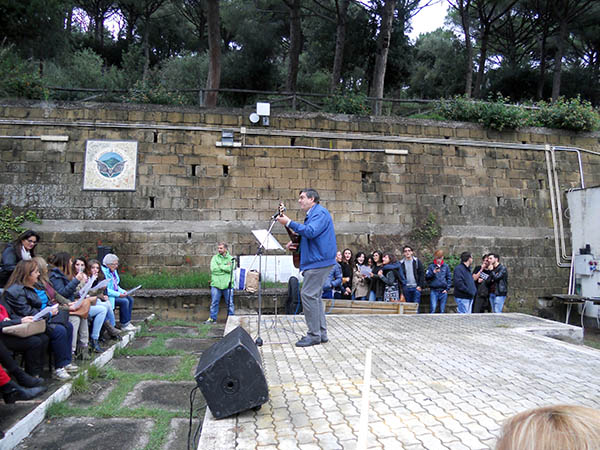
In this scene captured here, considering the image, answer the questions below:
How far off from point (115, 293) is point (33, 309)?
7.02 feet

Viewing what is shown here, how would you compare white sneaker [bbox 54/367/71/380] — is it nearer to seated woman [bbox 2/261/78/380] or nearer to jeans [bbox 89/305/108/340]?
seated woman [bbox 2/261/78/380]

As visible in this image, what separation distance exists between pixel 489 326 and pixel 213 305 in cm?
525

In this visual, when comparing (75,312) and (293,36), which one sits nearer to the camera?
(75,312)

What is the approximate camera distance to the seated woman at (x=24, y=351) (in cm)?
357

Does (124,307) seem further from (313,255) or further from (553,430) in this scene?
(553,430)

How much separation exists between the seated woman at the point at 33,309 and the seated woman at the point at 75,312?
16.5 inches

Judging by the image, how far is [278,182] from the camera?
10.7 metres

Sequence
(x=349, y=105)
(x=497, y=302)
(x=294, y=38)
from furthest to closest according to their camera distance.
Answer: (x=294, y=38)
(x=349, y=105)
(x=497, y=302)

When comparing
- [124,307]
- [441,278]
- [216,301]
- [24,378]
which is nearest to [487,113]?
[441,278]

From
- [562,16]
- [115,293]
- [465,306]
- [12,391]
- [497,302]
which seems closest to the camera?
[12,391]

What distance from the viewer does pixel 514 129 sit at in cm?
1195

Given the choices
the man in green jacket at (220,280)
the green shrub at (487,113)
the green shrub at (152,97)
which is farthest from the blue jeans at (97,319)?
the green shrub at (487,113)

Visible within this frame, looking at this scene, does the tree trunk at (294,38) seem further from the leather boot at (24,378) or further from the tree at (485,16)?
the leather boot at (24,378)

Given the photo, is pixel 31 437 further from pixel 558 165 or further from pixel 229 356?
pixel 558 165
